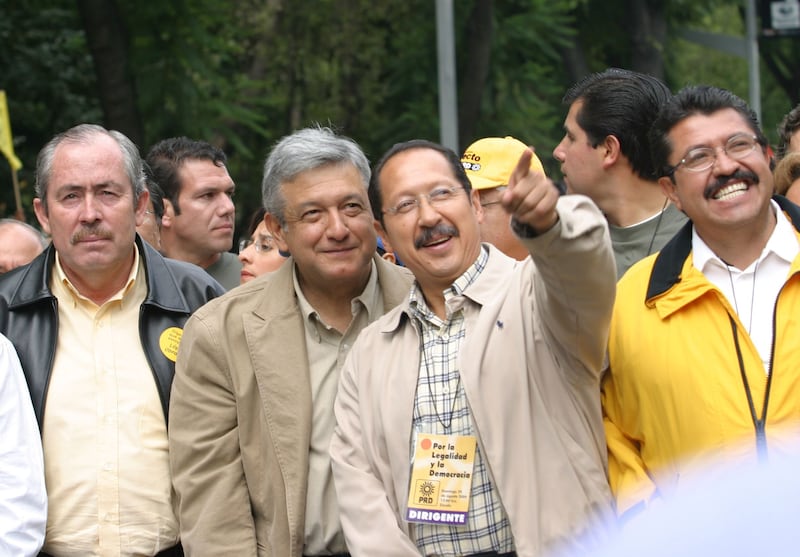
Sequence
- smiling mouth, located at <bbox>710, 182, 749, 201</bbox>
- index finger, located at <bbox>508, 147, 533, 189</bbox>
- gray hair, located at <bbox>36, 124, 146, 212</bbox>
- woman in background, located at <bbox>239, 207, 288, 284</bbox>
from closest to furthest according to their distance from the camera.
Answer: index finger, located at <bbox>508, 147, 533, 189</bbox>
smiling mouth, located at <bbox>710, 182, 749, 201</bbox>
gray hair, located at <bbox>36, 124, 146, 212</bbox>
woman in background, located at <bbox>239, 207, 288, 284</bbox>

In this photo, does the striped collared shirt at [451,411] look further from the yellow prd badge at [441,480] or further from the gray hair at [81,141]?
the gray hair at [81,141]

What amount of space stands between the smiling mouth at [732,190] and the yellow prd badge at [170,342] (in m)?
1.92

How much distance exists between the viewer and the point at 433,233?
3676 millimetres

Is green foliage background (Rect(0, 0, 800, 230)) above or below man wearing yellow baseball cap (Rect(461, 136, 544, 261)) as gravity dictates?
above

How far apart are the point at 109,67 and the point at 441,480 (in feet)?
27.1

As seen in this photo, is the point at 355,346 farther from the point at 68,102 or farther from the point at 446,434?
the point at 68,102

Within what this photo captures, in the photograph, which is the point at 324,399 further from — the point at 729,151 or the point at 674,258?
the point at 729,151

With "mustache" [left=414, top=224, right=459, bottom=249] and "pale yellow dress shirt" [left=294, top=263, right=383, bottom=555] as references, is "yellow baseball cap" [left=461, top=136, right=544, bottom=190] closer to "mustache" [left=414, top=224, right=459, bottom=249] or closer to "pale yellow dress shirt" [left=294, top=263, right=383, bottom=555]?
"pale yellow dress shirt" [left=294, top=263, right=383, bottom=555]

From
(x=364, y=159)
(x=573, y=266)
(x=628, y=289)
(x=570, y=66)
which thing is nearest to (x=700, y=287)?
(x=628, y=289)

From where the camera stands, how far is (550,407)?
334cm

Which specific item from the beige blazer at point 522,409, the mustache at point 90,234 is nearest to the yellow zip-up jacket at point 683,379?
the beige blazer at point 522,409

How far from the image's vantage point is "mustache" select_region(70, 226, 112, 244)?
4137 mm

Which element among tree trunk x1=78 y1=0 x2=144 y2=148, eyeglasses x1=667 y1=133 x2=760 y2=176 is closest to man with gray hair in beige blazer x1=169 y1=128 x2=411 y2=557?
eyeglasses x1=667 y1=133 x2=760 y2=176

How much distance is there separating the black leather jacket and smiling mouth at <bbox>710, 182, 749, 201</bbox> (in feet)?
6.33
